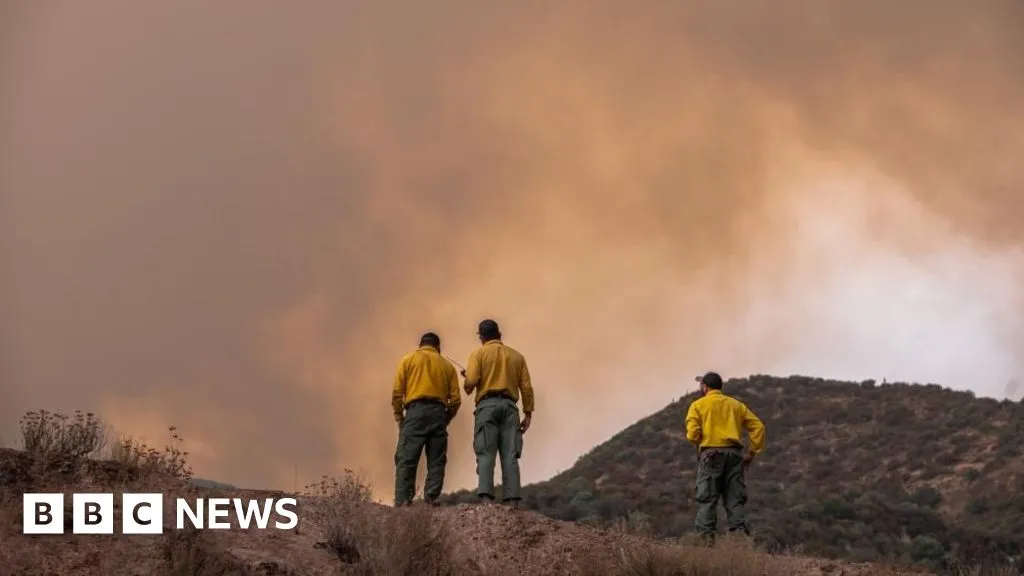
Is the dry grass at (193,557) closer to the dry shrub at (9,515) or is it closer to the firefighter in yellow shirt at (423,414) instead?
the dry shrub at (9,515)

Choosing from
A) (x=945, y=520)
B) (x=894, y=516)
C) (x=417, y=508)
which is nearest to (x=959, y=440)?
(x=945, y=520)

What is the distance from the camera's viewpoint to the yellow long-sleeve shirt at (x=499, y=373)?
49.4 ft

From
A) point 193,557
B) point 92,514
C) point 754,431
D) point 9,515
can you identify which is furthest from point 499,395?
point 9,515

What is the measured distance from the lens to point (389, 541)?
12297mm

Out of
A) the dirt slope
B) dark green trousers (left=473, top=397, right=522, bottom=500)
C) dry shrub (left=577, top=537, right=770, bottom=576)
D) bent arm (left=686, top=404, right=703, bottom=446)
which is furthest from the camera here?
bent arm (left=686, top=404, right=703, bottom=446)

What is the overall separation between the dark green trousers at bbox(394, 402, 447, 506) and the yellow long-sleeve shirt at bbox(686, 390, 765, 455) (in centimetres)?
294

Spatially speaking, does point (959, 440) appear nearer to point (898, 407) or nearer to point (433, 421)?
point (898, 407)

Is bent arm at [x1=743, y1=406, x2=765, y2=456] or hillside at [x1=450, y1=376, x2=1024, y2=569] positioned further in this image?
hillside at [x1=450, y1=376, x2=1024, y2=569]

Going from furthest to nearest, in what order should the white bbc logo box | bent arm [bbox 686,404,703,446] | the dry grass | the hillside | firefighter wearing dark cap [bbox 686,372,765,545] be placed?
the hillside
bent arm [bbox 686,404,703,446]
firefighter wearing dark cap [bbox 686,372,765,545]
the white bbc logo box
the dry grass

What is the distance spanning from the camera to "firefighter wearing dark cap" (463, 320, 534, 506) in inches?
588

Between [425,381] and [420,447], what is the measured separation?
2.58 feet

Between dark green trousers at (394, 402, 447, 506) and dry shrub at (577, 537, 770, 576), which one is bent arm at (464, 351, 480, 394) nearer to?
dark green trousers at (394, 402, 447, 506)

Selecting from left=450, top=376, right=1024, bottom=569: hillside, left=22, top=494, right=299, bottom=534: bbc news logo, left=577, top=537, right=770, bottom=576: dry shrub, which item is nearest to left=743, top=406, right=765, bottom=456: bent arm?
left=577, top=537, right=770, bottom=576: dry shrub

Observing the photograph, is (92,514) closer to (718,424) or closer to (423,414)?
(423,414)
